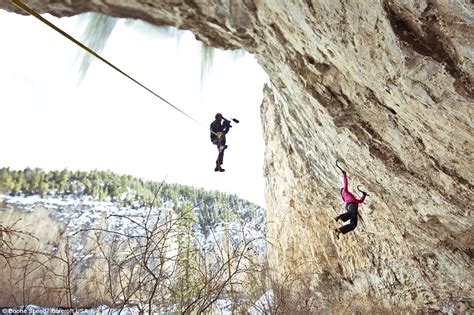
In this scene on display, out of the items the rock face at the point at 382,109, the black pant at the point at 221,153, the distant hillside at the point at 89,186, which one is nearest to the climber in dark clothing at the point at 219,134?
the black pant at the point at 221,153

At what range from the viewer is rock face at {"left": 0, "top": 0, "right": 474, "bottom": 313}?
296cm

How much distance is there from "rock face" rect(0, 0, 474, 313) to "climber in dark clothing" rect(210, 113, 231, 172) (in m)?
1.93

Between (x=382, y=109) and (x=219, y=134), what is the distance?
15.3 ft

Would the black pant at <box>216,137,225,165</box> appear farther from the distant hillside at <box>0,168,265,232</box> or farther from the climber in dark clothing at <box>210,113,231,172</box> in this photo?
the distant hillside at <box>0,168,265,232</box>

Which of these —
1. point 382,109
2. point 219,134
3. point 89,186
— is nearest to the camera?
point 382,109

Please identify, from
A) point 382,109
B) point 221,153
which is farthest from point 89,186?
point 382,109

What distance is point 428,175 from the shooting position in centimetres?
429

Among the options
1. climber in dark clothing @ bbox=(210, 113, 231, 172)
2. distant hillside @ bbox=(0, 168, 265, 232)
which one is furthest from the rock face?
distant hillside @ bbox=(0, 168, 265, 232)

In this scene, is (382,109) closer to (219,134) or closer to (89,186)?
(219,134)

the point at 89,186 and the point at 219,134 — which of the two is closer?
the point at 219,134

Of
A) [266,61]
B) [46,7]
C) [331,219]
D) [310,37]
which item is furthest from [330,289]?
[46,7]

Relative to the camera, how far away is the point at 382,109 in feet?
13.4

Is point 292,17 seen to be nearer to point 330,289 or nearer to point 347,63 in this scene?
point 347,63

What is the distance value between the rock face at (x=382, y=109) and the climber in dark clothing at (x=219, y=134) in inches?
75.9
